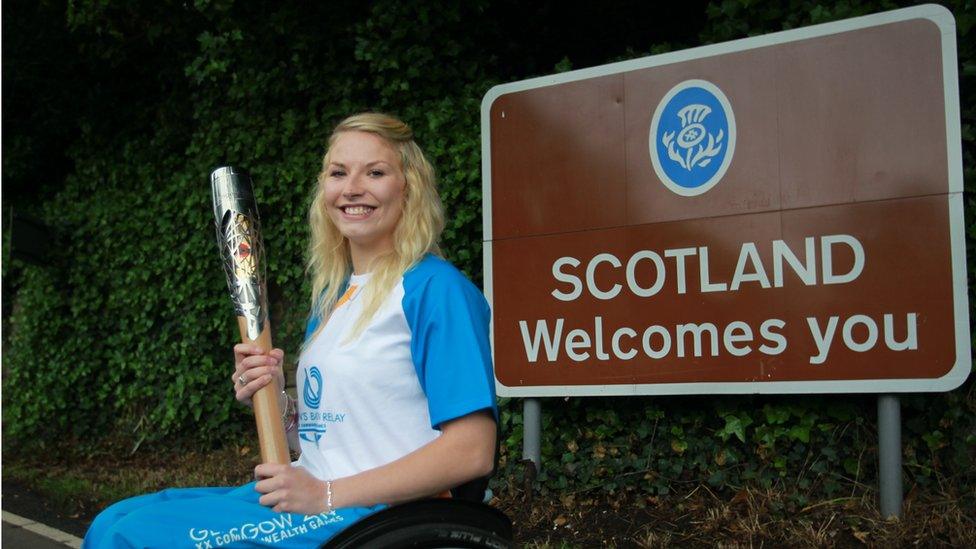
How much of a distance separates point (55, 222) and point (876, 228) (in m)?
7.82

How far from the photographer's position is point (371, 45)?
599 cm

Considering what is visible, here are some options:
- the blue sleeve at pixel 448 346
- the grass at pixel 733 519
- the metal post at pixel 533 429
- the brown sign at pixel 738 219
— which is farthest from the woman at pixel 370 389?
the metal post at pixel 533 429

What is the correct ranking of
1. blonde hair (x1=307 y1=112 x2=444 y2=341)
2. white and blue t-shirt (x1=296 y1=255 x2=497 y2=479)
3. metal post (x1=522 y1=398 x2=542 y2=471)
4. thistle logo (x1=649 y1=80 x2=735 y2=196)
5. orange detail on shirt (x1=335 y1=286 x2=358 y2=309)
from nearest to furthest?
white and blue t-shirt (x1=296 y1=255 x2=497 y2=479) < blonde hair (x1=307 y1=112 x2=444 y2=341) < orange detail on shirt (x1=335 y1=286 x2=358 y2=309) < thistle logo (x1=649 y1=80 x2=735 y2=196) < metal post (x1=522 y1=398 x2=542 y2=471)

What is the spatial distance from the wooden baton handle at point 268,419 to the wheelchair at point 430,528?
7.1 inches

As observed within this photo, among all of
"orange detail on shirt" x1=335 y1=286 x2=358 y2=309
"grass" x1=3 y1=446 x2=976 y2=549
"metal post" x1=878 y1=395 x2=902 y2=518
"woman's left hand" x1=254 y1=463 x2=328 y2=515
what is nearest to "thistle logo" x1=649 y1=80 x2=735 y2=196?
"metal post" x1=878 y1=395 x2=902 y2=518

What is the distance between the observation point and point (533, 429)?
4840 millimetres

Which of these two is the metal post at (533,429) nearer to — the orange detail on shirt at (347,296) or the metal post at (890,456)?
the metal post at (890,456)

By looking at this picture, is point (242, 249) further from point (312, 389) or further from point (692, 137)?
point (692, 137)

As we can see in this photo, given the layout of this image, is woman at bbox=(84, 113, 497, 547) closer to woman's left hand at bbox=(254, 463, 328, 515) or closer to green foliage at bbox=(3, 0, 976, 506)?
woman's left hand at bbox=(254, 463, 328, 515)

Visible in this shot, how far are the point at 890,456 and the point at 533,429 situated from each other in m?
1.74

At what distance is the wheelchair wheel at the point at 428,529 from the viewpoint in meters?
1.55

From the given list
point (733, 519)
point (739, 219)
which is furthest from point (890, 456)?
point (739, 219)

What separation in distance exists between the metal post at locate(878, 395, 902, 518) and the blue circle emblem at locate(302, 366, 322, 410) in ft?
9.50

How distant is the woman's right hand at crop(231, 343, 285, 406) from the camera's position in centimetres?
167
